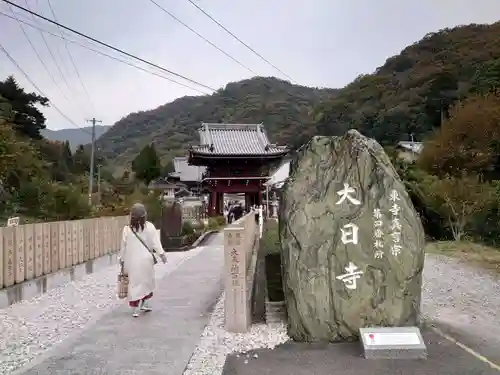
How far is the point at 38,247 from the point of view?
880 cm

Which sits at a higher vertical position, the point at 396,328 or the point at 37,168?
the point at 37,168

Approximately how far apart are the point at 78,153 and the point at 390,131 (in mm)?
33112

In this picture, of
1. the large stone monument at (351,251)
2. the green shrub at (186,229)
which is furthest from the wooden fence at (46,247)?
the green shrub at (186,229)

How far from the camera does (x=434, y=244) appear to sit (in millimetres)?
16062

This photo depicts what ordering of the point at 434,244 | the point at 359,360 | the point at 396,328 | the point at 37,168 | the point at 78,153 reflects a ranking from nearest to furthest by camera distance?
the point at 359,360 < the point at 396,328 < the point at 434,244 < the point at 37,168 < the point at 78,153

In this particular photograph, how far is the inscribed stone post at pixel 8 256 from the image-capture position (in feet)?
25.0

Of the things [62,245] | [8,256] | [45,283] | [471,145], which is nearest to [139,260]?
[8,256]

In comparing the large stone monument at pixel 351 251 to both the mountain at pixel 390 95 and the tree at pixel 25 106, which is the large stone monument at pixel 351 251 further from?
the tree at pixel 25 106

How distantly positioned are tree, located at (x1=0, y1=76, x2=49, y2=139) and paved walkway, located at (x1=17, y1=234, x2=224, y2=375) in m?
30.5

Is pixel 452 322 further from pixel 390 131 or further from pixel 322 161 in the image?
pixel 390 131

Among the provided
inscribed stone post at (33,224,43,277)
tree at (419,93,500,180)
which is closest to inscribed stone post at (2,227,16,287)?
inscribed stone post at (33,224,43,277)

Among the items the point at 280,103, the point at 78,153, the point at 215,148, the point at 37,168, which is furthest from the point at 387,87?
the point at 37,168

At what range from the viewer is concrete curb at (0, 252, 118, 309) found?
24.5 ft

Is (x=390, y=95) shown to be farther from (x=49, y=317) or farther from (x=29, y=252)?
(x=49, y=317)
